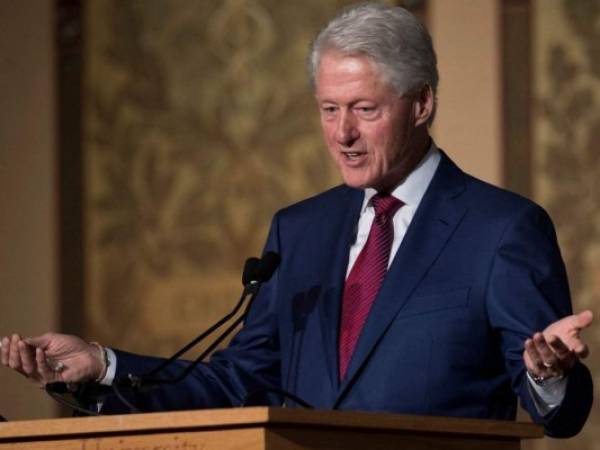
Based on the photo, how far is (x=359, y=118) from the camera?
290 centimetres

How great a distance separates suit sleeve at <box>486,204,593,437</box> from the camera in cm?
258

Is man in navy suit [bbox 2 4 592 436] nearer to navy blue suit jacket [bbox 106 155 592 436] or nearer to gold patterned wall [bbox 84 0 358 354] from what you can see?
navy blue suit jacket [bbox 106 155 592 436]

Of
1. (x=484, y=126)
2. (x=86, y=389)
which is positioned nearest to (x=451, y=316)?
(x=86, y=389)

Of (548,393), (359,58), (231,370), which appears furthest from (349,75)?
(548,393)

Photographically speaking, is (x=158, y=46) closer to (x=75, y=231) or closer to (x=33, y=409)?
(x=75, y=231)

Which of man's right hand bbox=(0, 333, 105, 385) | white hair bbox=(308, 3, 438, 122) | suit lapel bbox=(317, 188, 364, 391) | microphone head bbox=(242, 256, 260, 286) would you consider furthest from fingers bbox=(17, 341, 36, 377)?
white hair bbox=(308, 3, 438, 122)

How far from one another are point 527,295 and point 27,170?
2822 mm

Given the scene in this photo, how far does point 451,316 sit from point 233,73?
2447mm

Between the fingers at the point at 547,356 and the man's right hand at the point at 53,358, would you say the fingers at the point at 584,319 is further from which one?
the man's right hand at the point at 53,358

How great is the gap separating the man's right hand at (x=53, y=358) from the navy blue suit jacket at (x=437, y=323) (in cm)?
6

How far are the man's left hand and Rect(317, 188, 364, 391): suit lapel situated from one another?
518 millimetres

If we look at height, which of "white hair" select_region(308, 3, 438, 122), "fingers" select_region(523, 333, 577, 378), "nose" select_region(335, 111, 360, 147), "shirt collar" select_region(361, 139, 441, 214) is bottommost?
"fingers" select_region(523, 333, 577, 378)

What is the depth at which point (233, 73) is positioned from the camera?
5020 millimetres

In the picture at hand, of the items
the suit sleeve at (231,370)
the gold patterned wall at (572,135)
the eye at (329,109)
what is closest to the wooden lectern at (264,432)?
the suit sleeve at (231,370)
